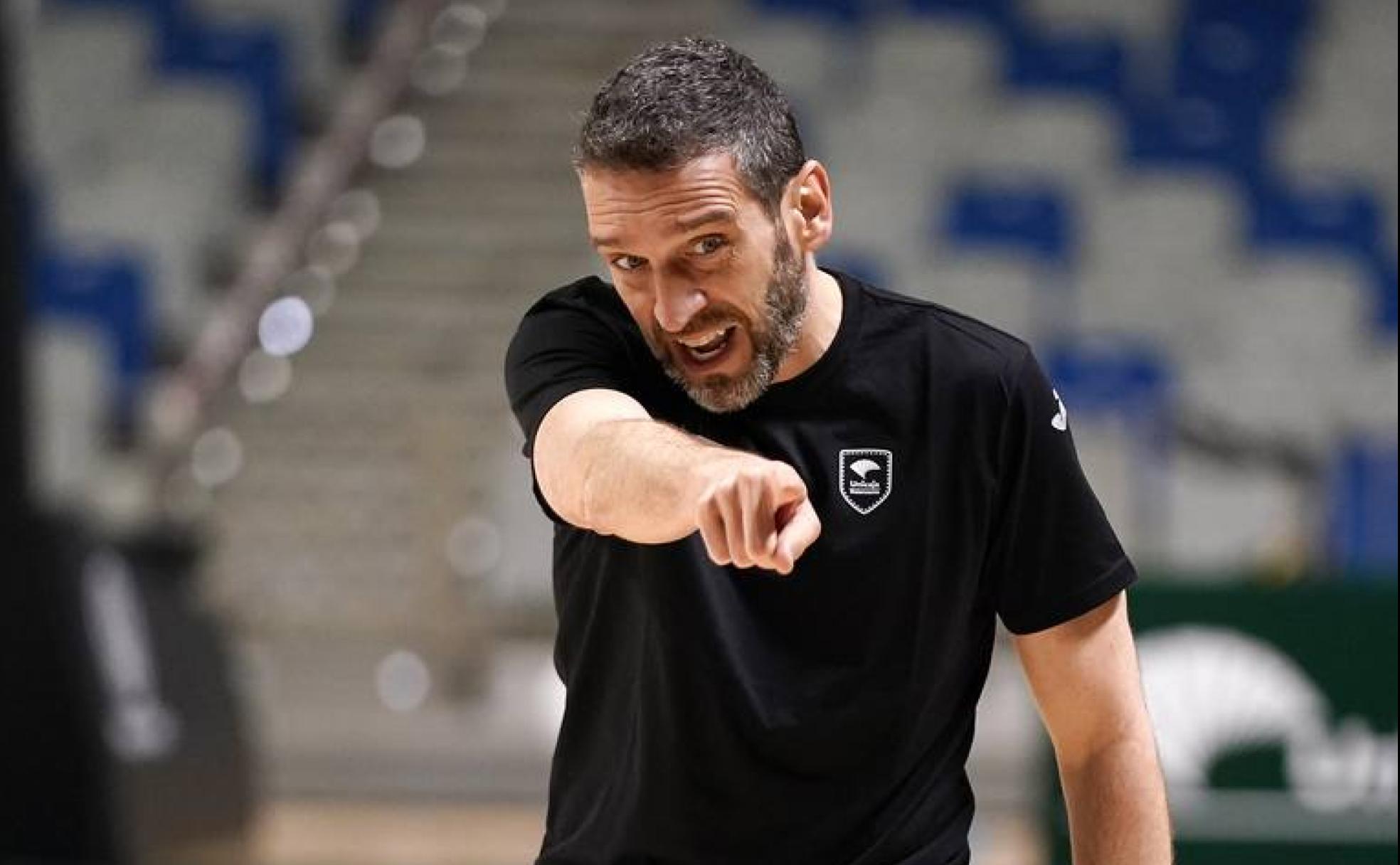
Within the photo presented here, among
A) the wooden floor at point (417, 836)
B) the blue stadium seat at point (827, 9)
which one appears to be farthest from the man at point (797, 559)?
the blue stadium seat at point (827, 9)

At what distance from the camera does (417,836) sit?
8.36 meters

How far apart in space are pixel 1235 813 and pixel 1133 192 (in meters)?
5.25

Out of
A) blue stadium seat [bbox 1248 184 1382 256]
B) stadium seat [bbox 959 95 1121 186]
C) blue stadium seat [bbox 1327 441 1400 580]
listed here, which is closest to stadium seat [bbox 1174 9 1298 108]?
stadium seat [bbox 959 95 1121 186]

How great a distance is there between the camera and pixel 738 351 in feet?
8.91

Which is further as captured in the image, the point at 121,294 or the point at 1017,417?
the point at 121,294

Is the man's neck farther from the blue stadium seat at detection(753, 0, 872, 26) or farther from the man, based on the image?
the blue stadium seat at detection(753, 0, 872, 26)

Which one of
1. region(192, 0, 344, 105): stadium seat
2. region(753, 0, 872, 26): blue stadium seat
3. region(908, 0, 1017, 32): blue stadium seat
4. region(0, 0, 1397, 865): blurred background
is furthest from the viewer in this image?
region(192, 0, 344, 105): stadium seat

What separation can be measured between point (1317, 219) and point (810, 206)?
Answer: 8.17 meters

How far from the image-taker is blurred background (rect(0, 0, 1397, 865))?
630 cm

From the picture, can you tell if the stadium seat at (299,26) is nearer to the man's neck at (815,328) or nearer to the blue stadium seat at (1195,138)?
the blue stadium seat at (1195,138)

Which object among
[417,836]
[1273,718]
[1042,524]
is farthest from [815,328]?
[417,836]

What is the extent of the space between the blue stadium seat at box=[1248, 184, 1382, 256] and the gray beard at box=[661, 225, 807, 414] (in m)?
7.92

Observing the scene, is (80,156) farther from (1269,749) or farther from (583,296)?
(583,296)

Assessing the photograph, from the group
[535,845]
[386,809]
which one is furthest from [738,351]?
[386,809]
